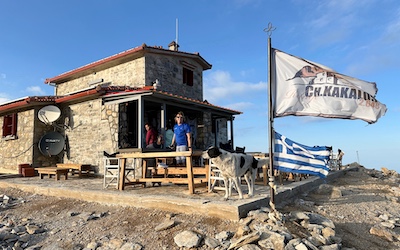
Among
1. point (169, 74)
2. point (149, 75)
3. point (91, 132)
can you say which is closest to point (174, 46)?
point (169, 74)

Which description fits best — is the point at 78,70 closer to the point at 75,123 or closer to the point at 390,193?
the point at 75,123

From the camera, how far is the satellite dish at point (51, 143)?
1116cm

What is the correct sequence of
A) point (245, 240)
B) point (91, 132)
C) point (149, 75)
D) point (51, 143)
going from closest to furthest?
point (245, 240), point (91, 132), point (51, 143), point (149, 75)

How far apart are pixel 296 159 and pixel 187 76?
1063 centimetres

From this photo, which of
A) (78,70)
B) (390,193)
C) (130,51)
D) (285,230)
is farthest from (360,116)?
(78,70)

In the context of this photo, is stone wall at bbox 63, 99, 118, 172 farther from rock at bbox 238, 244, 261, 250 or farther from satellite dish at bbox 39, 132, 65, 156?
rock at bbox 238, 244, 261, 250

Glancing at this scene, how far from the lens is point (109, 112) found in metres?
10.0

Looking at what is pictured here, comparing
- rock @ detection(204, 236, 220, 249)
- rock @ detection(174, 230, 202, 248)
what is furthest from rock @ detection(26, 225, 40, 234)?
rock @ detection(204, 236, 220, 249)

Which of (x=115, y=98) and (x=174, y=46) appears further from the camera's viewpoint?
(x=174, y=46)

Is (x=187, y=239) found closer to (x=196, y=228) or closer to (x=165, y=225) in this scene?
(x=196, y=228)

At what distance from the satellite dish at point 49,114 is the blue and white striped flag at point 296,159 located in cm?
983

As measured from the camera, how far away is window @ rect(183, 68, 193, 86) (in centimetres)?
1422

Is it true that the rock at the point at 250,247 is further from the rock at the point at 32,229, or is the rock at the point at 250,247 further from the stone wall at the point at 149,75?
the stone wall at the point at 149,75

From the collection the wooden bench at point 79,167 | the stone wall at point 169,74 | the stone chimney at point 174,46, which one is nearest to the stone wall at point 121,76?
the stone wall at point 169,74
